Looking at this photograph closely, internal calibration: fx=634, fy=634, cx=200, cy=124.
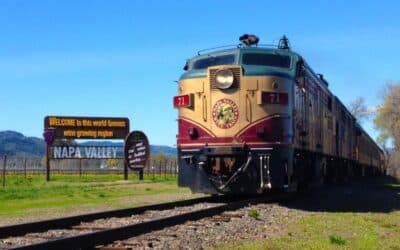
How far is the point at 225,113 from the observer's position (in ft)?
51.3

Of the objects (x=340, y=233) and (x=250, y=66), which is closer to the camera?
(x=340, y=233)

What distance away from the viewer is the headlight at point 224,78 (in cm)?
1555

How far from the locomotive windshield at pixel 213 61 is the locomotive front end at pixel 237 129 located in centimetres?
60

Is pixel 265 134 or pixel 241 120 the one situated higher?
pixel 241 120

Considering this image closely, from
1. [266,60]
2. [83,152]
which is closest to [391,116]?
[83,152]

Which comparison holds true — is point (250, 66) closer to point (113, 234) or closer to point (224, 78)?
point (224, 78)

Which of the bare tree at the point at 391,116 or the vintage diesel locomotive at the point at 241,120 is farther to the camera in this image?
the bare tree at the point at 391,116

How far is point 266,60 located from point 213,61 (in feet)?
4.61

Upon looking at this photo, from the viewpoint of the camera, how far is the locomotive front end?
50.3 ft

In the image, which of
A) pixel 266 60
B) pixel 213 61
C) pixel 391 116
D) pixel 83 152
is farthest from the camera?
pixel 391 116

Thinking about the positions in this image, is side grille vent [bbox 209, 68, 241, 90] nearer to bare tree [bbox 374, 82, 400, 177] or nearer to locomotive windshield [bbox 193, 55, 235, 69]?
locomotive windshield [bbox 193, 55, 235, 69]

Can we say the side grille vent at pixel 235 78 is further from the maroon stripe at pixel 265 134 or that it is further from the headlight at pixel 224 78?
the maroon stripe at pixel 265 134

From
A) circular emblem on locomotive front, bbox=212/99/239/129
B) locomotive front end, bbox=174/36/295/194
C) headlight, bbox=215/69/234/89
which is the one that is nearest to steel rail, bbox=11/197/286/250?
locomotive front end, bbox=174/36/295/194

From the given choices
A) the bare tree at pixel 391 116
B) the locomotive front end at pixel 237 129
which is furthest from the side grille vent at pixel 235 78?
the bare tree at pixel 391 116
